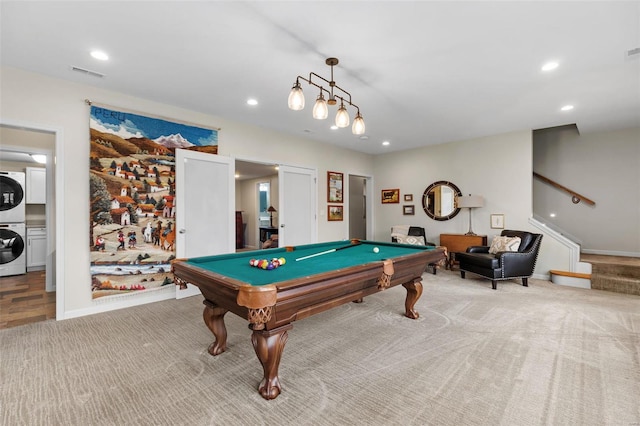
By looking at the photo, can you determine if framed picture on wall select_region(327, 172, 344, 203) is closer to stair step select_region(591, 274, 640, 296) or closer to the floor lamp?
the floor lamp

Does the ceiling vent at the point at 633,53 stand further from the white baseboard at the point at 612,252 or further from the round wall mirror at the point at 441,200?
the white baseboard at the point at 612,252

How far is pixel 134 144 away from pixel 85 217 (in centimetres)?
106

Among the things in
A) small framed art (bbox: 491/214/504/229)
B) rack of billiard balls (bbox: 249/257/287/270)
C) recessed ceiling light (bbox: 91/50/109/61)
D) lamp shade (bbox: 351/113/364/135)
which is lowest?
rack of billiard balls (bbox: 249/257/287/270)

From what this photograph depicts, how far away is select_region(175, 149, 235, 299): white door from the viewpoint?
3932 millimetres

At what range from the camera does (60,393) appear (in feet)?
6.07

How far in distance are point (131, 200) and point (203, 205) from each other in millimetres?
892

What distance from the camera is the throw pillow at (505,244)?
Answer: 4645mm

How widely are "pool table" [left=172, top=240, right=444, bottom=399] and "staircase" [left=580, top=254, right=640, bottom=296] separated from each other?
11.6 ft

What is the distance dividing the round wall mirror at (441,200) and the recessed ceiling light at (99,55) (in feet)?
19.3

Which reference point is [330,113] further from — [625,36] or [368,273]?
[625,36]

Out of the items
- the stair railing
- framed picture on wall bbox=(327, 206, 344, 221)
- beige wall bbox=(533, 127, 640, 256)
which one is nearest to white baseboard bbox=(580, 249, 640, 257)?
beige wall bbox=(533, 127, 640, 256)

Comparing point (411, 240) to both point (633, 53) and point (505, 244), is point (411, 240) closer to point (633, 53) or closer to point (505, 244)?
point (505, 244)

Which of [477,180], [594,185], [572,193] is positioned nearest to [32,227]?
[477,180]

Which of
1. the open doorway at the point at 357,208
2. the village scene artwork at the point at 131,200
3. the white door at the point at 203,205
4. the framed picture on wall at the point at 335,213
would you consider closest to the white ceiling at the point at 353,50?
the village scene artwork at the point at 131,200
